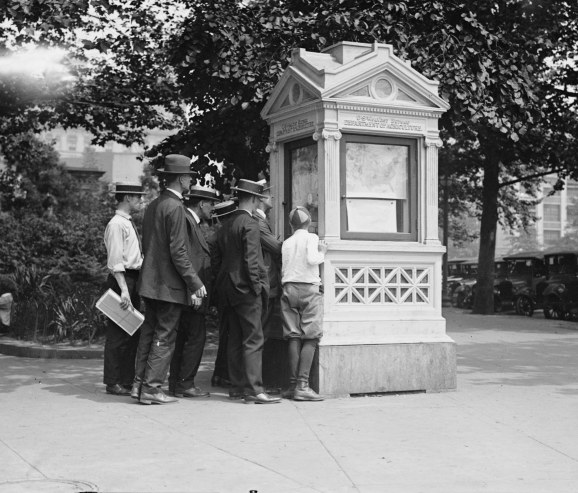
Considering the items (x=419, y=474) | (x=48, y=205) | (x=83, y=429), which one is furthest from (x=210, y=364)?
(x=48, y=205)

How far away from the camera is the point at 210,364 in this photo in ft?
39.8

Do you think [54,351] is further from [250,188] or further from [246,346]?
[250,188]

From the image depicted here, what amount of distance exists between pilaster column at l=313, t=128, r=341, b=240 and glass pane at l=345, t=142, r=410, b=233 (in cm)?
21

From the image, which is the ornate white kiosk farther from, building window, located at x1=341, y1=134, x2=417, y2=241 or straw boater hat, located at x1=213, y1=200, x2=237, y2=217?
straw boater hat, located at x1=213, y1=200, x2=237, y2=217

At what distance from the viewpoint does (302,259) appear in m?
8.48

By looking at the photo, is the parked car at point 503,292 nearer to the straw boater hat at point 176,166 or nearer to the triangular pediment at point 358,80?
the triangular pediment at point 358,80

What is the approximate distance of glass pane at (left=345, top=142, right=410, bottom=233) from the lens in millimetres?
9070

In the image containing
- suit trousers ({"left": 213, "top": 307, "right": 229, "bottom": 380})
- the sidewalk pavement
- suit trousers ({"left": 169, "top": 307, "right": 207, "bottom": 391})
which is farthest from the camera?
suit trousers ({"left": 213, "top": 307, "right": 229, "bottom": 380})

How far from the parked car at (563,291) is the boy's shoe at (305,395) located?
1810 cm

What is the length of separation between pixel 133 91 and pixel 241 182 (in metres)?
11.3

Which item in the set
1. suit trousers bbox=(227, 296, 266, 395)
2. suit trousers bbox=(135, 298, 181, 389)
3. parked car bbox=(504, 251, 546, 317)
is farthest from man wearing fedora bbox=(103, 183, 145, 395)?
parked car bbox=(504, 251, 546, 317)

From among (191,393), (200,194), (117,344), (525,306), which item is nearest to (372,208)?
(200,194)

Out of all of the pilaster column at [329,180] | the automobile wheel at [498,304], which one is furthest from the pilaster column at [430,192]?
the automobile wheel at [498,304]

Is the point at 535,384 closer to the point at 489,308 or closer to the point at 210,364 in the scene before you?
the point at 210,364
